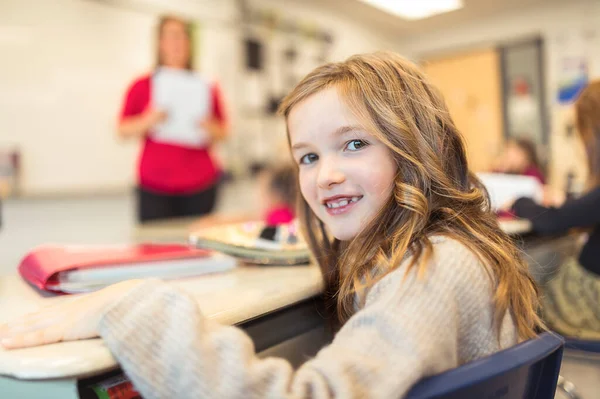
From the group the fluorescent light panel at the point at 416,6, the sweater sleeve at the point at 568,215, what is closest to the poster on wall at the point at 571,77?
the fluorescent light panel at the point at 416,6

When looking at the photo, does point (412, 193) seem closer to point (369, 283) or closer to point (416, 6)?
point (369, 283)

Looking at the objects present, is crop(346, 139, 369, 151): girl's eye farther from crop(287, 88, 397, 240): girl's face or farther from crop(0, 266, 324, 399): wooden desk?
crop(0, 266, 324, 399): wooden desk

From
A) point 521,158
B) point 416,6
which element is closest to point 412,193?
point 521,158

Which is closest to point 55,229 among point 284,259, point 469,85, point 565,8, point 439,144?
point 284,259

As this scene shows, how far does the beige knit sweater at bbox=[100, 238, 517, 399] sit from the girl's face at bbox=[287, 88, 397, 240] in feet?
0.65

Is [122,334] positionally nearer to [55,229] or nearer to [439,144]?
[439,144]

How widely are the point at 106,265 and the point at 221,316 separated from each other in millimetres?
316

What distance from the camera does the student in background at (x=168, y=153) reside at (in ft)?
6.82

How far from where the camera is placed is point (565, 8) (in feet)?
14.5

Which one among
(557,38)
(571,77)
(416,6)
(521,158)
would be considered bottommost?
(521,158)

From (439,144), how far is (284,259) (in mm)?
423

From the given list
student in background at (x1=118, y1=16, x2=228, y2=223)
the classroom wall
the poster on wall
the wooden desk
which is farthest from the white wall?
the poster on wall

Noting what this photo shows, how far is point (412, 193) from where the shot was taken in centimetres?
74

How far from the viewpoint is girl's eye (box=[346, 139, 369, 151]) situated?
0.77 m
